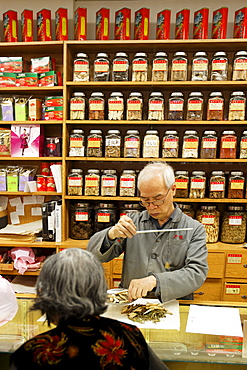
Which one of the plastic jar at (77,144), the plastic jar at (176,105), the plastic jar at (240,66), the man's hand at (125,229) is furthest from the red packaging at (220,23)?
the man's hand at (125,229)

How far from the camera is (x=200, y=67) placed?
8.60 ft

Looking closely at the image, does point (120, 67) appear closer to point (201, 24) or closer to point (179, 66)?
point (179, 66)

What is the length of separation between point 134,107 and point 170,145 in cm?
44

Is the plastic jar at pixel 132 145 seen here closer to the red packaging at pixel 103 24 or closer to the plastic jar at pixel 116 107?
the plastic jar at pixel 116 107

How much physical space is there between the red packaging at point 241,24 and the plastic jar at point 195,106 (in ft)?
1.91

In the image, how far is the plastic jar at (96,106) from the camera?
272 centimetres

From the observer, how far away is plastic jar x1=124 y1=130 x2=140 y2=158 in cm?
271

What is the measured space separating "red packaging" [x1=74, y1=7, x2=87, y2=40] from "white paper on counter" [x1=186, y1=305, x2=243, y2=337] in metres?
2.37

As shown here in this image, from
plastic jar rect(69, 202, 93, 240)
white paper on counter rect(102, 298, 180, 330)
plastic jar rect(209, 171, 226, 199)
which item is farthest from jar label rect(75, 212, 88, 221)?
white paper on counter rect(102, 298, 180, 330)

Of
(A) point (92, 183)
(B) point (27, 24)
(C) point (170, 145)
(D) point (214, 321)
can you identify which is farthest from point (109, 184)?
(D) point (214, 321)

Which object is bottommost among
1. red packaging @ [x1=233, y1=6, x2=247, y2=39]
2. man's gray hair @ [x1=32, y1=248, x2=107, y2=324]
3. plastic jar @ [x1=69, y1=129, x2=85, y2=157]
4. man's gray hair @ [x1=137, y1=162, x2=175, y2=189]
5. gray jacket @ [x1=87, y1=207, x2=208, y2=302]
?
gray jacket @ [x1=87, y1=207, x2=208, y2=302]

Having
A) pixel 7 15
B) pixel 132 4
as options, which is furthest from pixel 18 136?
pixel 132 4

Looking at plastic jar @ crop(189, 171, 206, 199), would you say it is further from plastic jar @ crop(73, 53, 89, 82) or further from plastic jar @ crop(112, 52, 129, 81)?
plastic jar @ crop(73, 53, 89, 82)

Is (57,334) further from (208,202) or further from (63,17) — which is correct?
(63,17)
